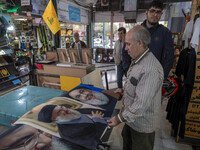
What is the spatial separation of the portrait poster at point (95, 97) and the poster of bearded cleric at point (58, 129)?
0.12 meters

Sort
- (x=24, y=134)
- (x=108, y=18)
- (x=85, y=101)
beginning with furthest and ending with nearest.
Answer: (x=108, y=18), (x=85, y=101), (x=24, y=134)

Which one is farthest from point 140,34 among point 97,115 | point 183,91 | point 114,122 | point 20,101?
point 20,101

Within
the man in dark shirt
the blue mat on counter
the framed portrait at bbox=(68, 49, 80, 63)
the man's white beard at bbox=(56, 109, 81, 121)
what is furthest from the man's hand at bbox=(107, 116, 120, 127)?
the framed portrait at bbox=(68, 49, 80, 63)

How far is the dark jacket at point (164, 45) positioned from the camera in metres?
1.93

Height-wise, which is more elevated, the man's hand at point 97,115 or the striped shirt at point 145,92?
the striped shirt at point 145,92

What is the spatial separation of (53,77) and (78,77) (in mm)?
693

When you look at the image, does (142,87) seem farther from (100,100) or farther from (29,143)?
(29,143)

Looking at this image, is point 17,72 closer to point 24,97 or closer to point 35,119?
point 24,97

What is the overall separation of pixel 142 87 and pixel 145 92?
1.6 inches

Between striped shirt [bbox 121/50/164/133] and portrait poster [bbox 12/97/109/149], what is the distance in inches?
11.2

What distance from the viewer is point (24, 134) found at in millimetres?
1039

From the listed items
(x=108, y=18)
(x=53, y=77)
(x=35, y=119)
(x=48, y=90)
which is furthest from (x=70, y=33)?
(x=35, y=119)

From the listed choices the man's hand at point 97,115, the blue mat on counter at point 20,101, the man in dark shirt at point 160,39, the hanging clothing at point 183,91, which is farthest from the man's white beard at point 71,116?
the hanging clothing at point 183,91

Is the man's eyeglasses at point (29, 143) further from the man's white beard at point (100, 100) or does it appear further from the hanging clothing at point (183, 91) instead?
the hanging clothing at point (183, 91)
